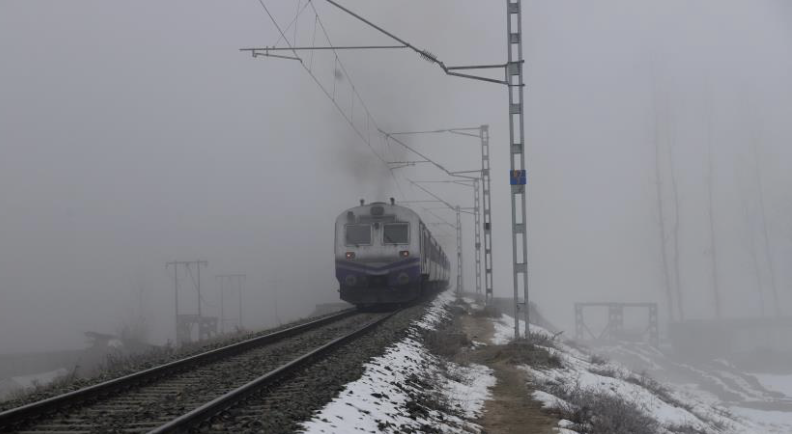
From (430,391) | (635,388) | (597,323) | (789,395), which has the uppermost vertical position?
(430,391)

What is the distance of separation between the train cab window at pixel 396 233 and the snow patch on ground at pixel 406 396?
966 cm

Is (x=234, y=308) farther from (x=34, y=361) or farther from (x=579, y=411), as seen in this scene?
(x=579, y=411)

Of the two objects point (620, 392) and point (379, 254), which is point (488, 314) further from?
point (620, 392)

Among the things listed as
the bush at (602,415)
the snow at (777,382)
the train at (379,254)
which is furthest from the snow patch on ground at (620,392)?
the snow at (777,382)

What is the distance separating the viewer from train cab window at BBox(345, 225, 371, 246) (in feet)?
72.9

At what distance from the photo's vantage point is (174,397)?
7.24m

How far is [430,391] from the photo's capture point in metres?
8.83

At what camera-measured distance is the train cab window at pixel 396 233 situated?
2202 cm

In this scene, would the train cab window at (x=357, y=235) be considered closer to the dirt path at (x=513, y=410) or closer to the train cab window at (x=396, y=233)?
the train cab window at (x=396, y=233)

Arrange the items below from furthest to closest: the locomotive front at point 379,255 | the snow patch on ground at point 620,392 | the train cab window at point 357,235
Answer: the train cab window at point 357,235 < the locomotive front at point 379,255 < the snow patch on ground at point 620,392

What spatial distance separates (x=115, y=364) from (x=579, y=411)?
22.6 ft

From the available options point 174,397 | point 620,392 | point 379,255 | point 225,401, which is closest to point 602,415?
point 620,392

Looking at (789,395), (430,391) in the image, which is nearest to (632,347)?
(789,395)

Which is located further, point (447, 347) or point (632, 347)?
point (632, 347)
